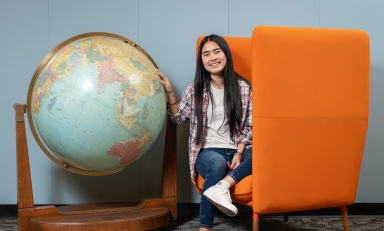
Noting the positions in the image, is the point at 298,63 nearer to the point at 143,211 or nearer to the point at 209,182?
the point at 209,182

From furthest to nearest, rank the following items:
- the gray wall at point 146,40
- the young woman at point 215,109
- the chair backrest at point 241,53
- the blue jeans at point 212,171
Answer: the gray wall at point 146,40 → the chair backrest at point 241,53 → the young woman at point 215,109 → the blue jeans at point 212,171

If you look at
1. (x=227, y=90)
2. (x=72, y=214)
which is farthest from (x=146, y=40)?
(x=72, y=214)

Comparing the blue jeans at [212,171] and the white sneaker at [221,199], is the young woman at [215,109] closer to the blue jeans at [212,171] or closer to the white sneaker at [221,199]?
the blue jeans at [212,171]

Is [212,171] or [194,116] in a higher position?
[194,116]

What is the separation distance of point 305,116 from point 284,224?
1074 millimetres

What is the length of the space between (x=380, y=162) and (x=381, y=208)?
336mm

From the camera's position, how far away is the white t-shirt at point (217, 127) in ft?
8.18

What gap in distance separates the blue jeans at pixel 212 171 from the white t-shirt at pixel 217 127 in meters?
0.12

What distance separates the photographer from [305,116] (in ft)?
6.59

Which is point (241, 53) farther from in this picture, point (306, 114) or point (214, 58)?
point (306, 114)

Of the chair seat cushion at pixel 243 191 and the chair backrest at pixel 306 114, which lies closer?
the chair backrest at pixel 306 114

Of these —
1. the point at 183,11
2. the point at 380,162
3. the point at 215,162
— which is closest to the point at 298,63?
the point at 215,162

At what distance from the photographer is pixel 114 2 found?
293 cm

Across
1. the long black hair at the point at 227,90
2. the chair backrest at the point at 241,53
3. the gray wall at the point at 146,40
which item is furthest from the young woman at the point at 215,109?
the gray wall at the point at 146,40
